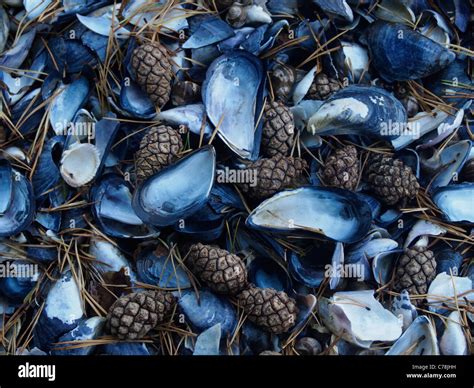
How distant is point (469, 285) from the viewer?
2408 mm

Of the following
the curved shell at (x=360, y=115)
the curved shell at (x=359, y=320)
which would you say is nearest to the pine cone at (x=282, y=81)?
the curved shell at (x=360, y=115)

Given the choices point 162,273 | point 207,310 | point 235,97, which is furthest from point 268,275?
point 235,97

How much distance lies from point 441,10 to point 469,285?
971mm

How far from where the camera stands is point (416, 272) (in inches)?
92.2

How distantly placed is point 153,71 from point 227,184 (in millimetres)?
425

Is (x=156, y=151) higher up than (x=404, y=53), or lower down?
lower down

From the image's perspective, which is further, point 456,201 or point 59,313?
point 456,201

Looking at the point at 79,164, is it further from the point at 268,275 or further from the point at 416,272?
the point at 416,272

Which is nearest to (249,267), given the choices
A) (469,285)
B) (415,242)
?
(415,242)

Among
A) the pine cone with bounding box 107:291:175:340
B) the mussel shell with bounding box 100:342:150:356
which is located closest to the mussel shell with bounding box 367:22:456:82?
the pine cone with bounding box 107:291:175:340

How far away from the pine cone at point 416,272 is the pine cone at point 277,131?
0.52 meters

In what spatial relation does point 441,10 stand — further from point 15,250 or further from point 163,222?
point 15,250

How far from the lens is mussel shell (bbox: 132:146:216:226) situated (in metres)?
2.26
